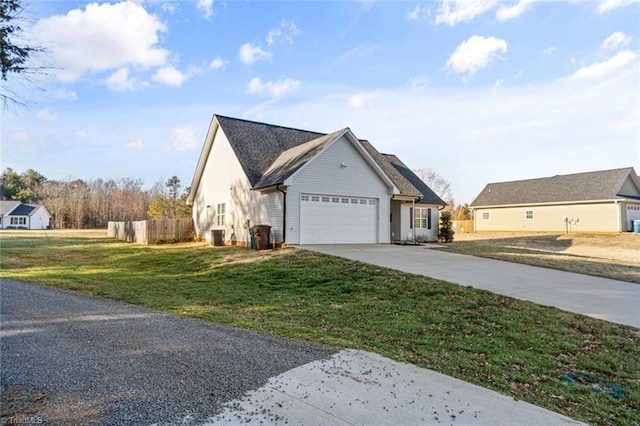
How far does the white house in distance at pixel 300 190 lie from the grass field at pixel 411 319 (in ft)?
12.7

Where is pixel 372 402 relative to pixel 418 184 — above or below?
below

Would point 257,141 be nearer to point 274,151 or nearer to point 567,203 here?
point 274,151

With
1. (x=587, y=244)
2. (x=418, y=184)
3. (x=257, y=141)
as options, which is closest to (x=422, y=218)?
(x=418, y=184)

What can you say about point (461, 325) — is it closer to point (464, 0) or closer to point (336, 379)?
point (336, 379)

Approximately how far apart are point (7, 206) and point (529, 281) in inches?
2847

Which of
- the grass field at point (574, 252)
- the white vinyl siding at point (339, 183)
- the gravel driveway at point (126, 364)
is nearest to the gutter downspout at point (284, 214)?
the white vinyl siding at point (339, 183)

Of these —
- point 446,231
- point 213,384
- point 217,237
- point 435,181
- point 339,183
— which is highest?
point 435,181

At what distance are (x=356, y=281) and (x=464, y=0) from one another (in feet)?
32.2

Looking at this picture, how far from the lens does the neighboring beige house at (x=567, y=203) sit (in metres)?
29.7

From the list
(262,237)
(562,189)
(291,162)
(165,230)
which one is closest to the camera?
(262,237)

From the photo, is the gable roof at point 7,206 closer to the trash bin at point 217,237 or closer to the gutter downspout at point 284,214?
the trash bin at point 217,237

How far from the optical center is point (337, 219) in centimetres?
1703

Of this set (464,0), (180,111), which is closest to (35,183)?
(180,111)

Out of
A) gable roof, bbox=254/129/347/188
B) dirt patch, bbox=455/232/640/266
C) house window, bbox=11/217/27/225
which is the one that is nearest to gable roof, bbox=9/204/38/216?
house window, bbox=11/217/27/225
